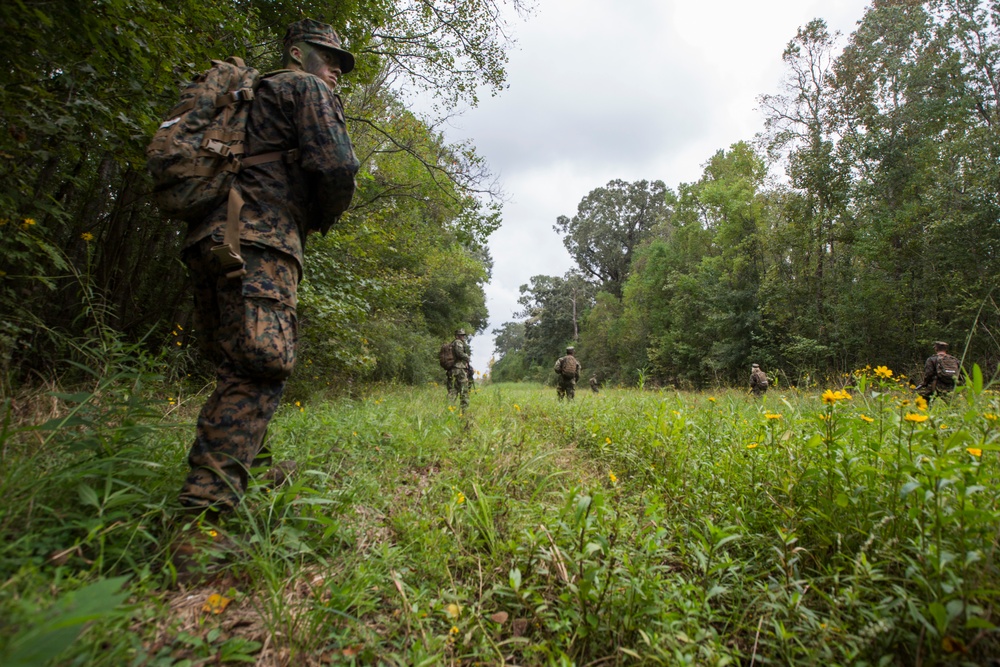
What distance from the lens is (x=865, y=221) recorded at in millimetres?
18344

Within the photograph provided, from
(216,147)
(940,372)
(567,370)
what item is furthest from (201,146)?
(940,372)

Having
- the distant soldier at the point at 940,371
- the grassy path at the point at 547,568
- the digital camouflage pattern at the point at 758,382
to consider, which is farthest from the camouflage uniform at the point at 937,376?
the grassy path at the point at 547,568

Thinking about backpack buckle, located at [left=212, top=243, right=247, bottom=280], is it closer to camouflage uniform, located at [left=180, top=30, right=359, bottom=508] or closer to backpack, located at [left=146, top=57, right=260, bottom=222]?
camouflage uniform, located at [left=180, top=30, right=359, bottom=508]

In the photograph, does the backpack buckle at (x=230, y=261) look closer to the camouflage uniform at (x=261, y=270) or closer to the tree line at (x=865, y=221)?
the camouflage uniform at (x=261, y=270)

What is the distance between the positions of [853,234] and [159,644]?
81.9ft

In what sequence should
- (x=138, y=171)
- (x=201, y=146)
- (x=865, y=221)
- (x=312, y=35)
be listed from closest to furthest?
(x=201, y=146)
(x=312, y=35)
(x=138, y=171)
(x=865, y=221)

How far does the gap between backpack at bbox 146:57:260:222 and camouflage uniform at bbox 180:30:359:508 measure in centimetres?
6

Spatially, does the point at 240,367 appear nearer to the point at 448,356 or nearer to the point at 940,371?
the point at 448,356

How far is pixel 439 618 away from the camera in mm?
1619

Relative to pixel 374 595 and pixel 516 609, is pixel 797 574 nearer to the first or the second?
pixel 516 609

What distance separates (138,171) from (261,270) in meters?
3.04

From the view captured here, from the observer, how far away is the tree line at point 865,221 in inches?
576

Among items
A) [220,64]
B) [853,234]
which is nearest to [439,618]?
[220,64]

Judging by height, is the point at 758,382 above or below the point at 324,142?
below
